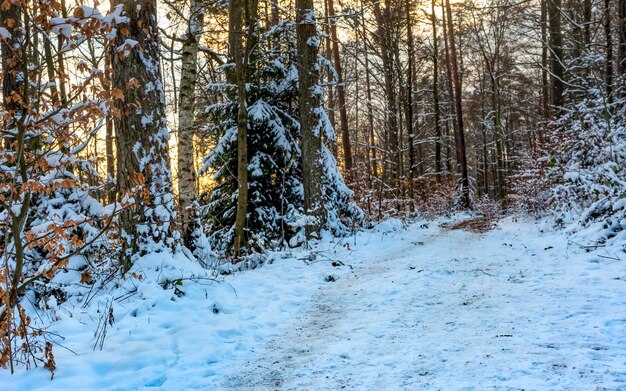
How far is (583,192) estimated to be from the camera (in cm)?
780

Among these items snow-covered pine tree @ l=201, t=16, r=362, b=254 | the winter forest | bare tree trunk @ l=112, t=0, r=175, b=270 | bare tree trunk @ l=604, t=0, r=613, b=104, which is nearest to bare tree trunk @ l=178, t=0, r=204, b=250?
the winter forest

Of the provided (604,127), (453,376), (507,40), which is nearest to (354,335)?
(453,376)

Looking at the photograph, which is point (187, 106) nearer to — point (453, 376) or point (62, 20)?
point (62, 20)

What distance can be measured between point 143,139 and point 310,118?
458cm

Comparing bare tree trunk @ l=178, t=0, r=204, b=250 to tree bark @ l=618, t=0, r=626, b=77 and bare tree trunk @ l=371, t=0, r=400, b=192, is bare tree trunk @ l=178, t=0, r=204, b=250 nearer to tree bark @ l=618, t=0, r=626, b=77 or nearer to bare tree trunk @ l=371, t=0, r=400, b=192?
bare tree trunk @ l=371, t=0, r=400, b=192

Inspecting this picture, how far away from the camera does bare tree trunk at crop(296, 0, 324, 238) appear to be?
9.09m

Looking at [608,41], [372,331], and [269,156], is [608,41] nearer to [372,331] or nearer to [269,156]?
[269,156]

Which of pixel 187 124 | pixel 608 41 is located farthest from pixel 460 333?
pixel 608 41

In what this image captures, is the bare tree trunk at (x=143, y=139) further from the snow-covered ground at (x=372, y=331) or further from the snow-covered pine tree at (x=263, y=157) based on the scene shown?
the snow-covered pine tree at (x=263, y=157)

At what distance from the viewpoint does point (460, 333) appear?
134 inches

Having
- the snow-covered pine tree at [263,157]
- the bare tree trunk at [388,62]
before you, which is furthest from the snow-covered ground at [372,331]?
the bare tree trunk at [388,62]

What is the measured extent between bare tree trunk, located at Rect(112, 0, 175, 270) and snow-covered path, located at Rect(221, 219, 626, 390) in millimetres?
2203

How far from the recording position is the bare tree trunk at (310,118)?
9094mm

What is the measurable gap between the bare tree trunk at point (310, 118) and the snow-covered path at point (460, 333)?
337 cm
